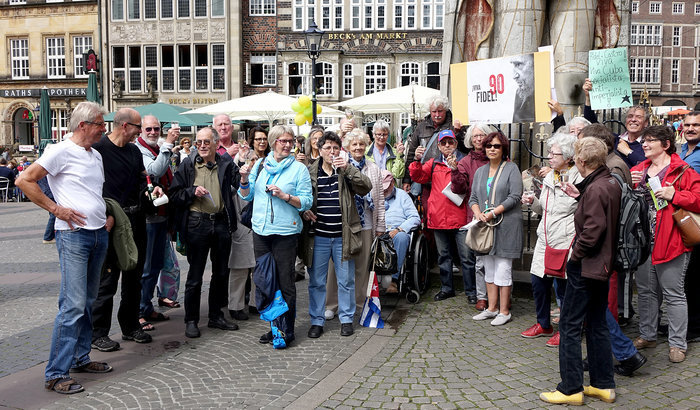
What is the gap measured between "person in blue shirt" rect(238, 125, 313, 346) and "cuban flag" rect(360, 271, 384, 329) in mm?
843

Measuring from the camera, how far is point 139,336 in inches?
227

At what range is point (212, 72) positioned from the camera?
120ft

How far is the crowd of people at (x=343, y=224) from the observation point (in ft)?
14.4

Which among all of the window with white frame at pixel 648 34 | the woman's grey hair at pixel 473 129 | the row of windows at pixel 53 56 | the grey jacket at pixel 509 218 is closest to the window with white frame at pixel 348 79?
the row of windows at pixel 53 56

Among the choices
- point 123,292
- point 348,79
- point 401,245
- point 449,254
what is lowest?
point 123,292

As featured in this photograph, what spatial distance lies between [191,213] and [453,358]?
2720 millimetres

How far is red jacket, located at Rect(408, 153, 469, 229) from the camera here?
22.6 ft

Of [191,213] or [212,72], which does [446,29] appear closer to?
[191,213]

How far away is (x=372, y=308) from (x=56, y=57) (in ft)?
130

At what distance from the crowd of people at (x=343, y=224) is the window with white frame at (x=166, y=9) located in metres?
32.7

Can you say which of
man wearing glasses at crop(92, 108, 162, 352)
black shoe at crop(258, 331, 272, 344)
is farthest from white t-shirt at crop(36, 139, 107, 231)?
black shoe at crop(258, 331, 272, 344)

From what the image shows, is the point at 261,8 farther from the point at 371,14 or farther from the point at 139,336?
the point at 139,336

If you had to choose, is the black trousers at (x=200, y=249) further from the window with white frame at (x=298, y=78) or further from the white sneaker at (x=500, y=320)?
the window with white frame at (x=298, y=78)

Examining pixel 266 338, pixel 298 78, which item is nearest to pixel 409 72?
pixel 298 78
